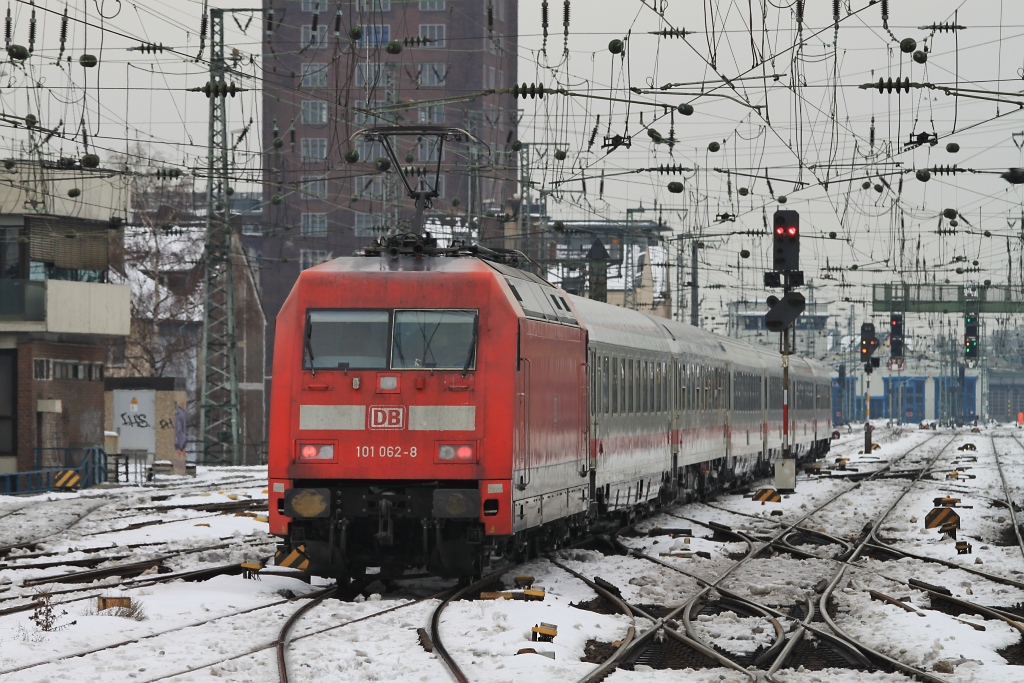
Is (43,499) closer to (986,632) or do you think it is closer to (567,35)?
(567,35)

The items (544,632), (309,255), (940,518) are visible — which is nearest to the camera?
(544,632)

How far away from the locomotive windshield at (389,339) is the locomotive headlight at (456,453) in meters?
0.74

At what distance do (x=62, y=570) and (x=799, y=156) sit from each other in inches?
545

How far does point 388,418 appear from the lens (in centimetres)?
1455

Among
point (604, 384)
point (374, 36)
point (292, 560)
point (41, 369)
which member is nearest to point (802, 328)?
point (374, 36)

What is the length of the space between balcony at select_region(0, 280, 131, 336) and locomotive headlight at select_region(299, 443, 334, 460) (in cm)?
2559

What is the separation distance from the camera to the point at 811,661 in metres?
11.4

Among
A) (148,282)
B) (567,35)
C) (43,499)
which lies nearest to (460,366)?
(567,35)

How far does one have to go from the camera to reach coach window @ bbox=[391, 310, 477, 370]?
14.7 meters

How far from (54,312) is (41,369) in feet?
5.04

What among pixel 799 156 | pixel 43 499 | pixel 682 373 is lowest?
pixel 43 499

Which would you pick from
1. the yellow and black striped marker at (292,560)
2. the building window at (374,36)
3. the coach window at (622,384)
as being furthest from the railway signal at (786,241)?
the yellow and black striped marker at (292,560)

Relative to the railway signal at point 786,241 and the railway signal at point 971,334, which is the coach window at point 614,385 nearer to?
the railway signal at point 786,241

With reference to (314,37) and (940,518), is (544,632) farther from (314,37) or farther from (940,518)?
(940,518)
